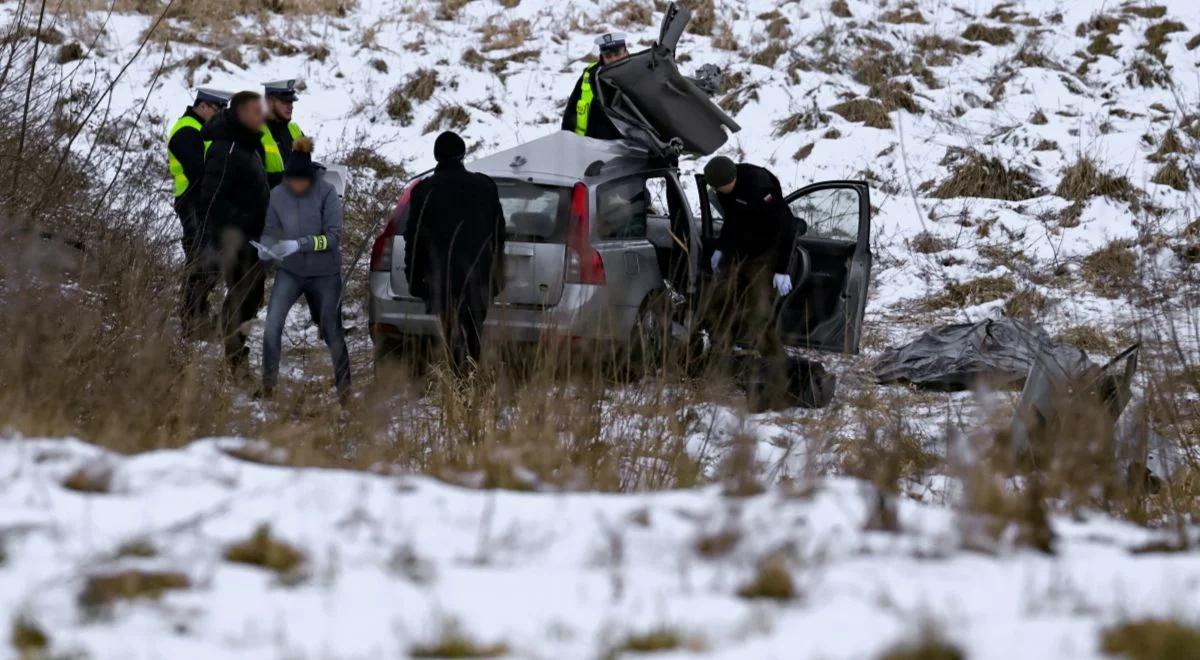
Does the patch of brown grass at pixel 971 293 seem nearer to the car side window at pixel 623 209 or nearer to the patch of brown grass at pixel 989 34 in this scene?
the car side window at pixel 623 209

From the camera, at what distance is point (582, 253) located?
7.33m

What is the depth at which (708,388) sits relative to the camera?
210 inches

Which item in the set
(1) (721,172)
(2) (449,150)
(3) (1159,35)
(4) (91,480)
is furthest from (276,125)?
(3) (1159,35)

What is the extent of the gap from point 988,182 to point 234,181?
869 centimetres

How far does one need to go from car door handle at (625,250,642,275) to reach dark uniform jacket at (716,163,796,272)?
0.61 meters

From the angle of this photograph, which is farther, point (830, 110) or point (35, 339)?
point (830, 110)

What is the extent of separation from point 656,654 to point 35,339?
3.42 meters

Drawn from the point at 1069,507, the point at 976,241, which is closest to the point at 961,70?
the point at 976,241

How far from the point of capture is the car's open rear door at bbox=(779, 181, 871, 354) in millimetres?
8156

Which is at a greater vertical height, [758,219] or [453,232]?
[758,219]

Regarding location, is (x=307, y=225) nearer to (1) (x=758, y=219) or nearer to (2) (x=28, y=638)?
(1) (x=758, y=219)

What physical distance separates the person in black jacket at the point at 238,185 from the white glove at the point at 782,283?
10.2ft

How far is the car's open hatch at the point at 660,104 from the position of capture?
8250 mm

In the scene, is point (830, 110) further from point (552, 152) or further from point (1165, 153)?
point (552, 152)
